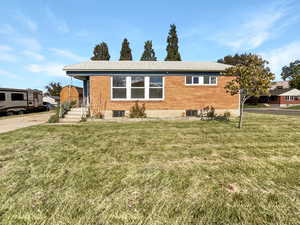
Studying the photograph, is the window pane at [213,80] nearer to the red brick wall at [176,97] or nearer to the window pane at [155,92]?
the red brick wall at [176,97]

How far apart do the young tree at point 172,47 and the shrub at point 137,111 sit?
2307cm

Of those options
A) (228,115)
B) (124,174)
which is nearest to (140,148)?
(124,174)

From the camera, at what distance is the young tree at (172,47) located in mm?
31531

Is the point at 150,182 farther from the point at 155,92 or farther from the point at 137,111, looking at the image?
the point at 155,92

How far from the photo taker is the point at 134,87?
37.6ft

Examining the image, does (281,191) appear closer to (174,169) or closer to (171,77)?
(174,169)

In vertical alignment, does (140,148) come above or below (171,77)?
below

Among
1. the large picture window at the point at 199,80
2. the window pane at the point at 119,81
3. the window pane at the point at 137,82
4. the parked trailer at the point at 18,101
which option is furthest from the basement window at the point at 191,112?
the parked trailer at the point at 18,101

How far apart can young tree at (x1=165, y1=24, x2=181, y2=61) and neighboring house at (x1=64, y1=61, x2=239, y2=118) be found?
21378 mm

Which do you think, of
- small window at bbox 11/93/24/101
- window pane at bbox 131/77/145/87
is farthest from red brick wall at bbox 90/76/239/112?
small window at bbox 11/93/24/101

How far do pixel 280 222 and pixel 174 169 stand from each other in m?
1.97

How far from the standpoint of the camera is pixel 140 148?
512cm

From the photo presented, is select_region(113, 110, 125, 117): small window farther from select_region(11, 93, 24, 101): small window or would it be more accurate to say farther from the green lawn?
select_region(11, 93, 24, 101): small window

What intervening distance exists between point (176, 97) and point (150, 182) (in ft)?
29.9
